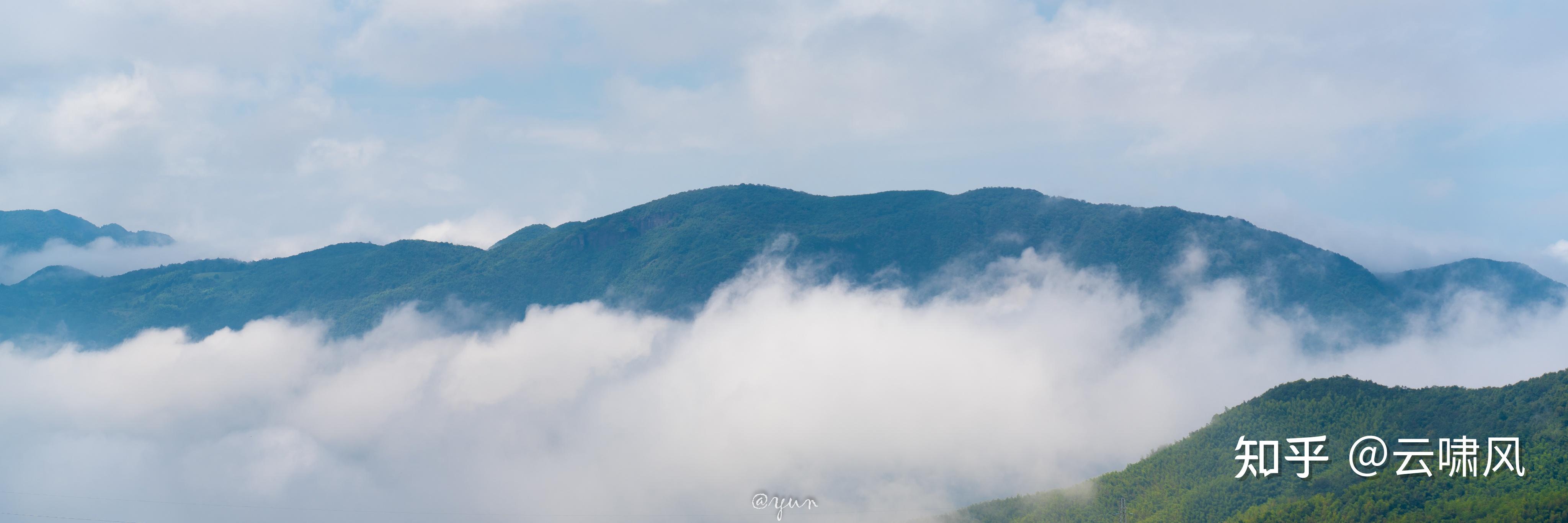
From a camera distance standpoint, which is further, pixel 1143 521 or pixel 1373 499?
pixel 1143 521

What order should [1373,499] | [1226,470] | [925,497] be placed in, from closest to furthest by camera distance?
[1373,499], [1226,470], [925,497]

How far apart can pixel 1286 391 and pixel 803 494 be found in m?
89.3

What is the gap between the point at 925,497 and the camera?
194875 mm

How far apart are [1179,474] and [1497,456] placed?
102 feet

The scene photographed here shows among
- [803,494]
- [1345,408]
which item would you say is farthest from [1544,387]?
[803,494]

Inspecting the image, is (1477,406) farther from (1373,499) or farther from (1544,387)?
(1373,499)

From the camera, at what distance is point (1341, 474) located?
365ft

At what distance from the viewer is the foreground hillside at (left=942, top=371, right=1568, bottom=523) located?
101 m

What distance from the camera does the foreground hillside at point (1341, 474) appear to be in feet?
332

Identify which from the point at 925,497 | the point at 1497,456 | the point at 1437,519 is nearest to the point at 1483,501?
the point at 1437,519

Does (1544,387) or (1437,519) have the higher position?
(1544,387)

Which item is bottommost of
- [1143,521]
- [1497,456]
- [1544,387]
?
[1143,521]

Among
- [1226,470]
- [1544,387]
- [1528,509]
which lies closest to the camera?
[1528,509]

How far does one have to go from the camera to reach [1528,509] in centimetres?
9244
